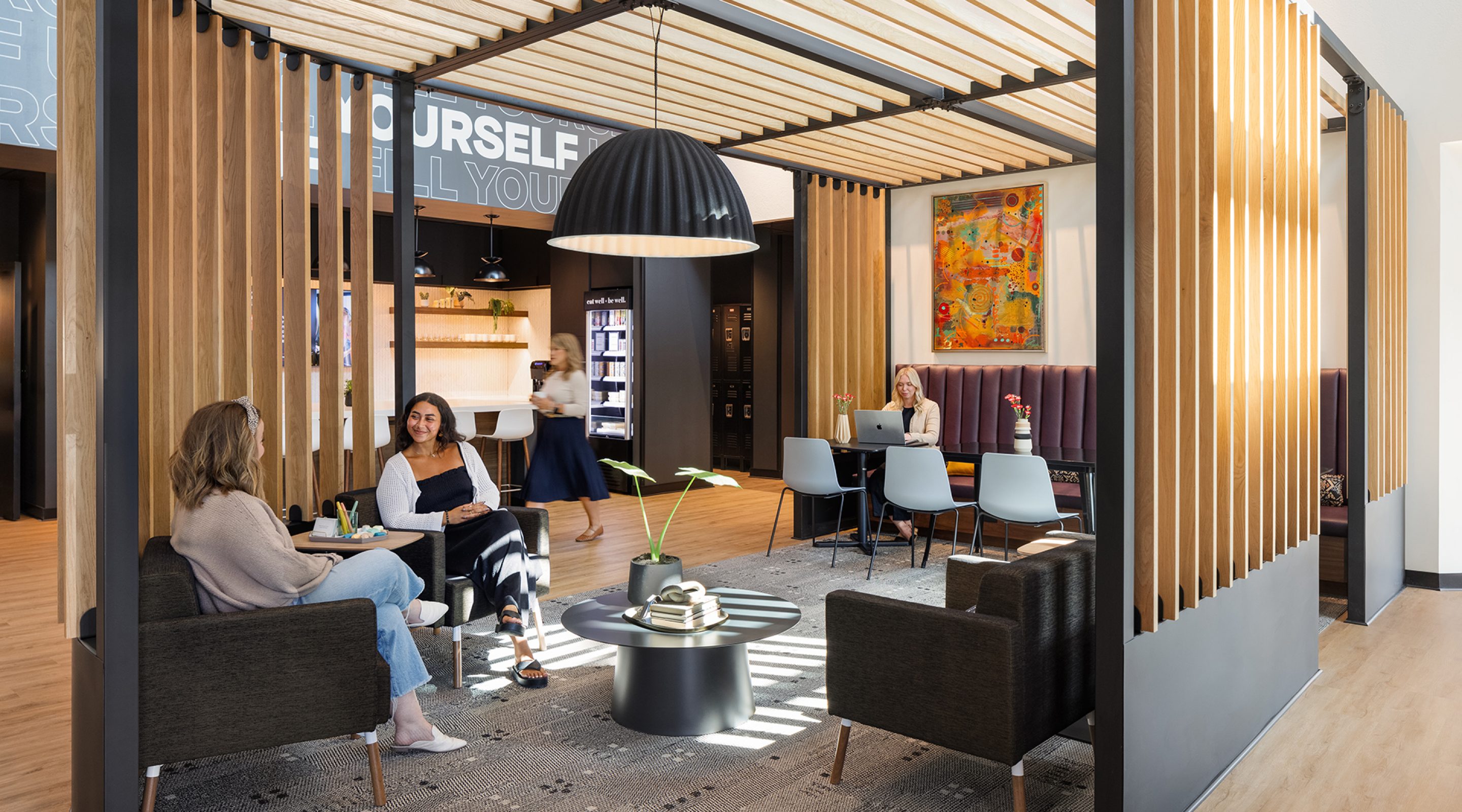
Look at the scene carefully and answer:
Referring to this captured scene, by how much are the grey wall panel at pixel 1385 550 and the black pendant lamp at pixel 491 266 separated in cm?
841

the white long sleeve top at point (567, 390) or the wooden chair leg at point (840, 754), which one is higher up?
the white long sleeve top at point (567, 390)

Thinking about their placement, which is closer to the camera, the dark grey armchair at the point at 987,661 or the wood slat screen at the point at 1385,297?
the dark grey armchair at the point at 987,661

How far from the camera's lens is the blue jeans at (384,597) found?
329cm

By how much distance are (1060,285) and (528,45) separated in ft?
16.8

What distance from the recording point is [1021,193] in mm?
8258

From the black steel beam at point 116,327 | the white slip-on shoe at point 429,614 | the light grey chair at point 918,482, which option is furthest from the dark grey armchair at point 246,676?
the light grey chair at point 918,482

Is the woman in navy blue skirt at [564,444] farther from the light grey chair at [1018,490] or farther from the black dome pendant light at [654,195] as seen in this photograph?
the black dome pendant light at [654,195]

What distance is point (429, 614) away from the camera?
392 centimetres

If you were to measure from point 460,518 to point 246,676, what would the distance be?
1654mm

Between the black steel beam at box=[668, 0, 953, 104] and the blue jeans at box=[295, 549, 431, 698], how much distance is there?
8.58 feet

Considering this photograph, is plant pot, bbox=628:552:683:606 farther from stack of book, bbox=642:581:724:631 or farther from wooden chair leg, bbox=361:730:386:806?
wooden chair leg, bbox=361:730:386:806

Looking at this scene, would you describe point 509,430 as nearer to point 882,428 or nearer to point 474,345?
point 474,345

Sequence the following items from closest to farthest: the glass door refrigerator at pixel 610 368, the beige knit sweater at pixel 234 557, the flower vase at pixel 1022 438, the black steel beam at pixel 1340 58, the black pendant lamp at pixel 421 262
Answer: the beige knit sweater at pixel 234 557
the black steel beam at pixel 1340 58
the flower vase at pixel 1022 438
the black pendant lamp at pixel 421 262
the glass door refrigerator at pixel 610 368

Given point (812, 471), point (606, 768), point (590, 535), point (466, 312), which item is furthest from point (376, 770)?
point (466, 312)
